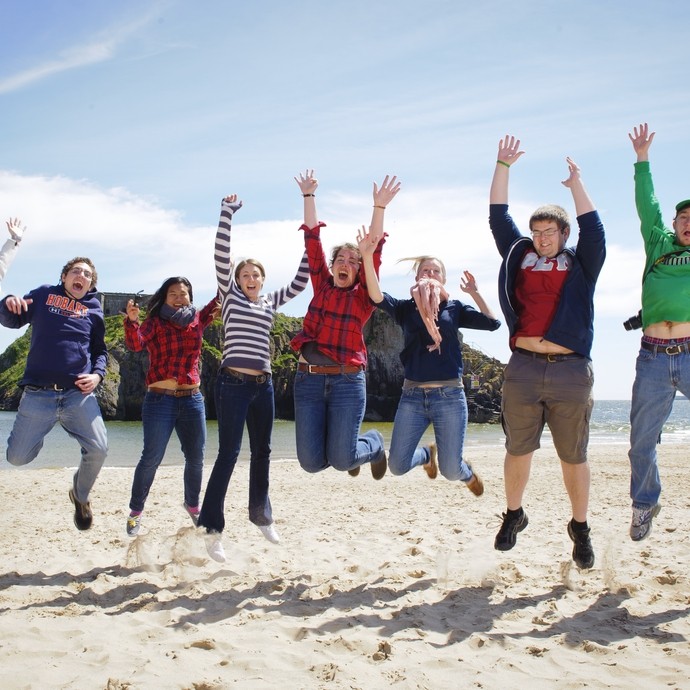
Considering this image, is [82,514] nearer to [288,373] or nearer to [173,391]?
[173,391]

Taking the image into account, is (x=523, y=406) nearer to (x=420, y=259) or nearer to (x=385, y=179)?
(x=420, y=259)

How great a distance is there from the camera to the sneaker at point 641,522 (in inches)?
215

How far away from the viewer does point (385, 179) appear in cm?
596

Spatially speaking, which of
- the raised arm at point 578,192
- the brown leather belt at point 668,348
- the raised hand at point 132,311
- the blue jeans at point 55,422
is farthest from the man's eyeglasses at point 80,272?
the brown leather belt at point 668,348

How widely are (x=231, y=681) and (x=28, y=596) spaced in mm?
2406

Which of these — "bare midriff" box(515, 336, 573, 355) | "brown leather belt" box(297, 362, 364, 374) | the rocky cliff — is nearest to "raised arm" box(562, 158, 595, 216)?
"bare midriff" box(515, 336, 573, 355)

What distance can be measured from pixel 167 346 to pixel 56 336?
1.00 metres

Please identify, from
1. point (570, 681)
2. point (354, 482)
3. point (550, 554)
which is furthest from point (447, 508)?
point (570, 681)

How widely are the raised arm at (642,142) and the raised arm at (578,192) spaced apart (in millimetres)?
755

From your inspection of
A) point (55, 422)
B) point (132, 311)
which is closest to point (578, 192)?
point (132, 311)

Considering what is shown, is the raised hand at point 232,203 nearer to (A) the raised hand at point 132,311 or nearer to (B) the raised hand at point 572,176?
(A) the raised hand at point 132,311

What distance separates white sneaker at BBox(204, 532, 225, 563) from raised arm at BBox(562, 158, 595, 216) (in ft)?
13.5

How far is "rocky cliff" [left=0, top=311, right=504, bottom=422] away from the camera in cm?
5459

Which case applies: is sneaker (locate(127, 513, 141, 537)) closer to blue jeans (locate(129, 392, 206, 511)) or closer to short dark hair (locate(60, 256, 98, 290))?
blue jeans (locate(129, 392, 206, 511))
